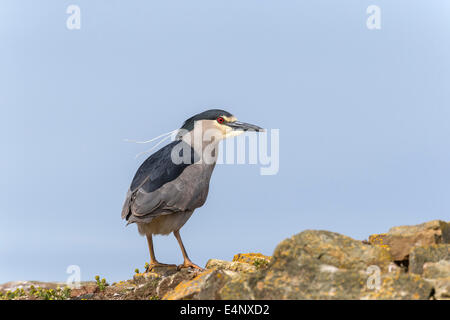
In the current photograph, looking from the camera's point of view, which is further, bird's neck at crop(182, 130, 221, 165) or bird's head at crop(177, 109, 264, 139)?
bird's head at crop(177, 109, 264, 139)

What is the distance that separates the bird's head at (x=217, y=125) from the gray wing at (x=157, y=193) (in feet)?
2.67

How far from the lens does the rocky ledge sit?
19.4 ft

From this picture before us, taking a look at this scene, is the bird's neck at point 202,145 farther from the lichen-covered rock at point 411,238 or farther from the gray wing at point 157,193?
the lichen-covered rock at point 411,238

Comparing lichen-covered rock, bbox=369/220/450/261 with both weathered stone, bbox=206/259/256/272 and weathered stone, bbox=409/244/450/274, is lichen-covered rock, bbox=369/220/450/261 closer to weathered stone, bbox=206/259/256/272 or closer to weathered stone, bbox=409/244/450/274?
weathered stone, bbox=409/244/450/274

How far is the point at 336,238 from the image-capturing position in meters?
6.93

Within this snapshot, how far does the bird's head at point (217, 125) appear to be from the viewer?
1089 cm

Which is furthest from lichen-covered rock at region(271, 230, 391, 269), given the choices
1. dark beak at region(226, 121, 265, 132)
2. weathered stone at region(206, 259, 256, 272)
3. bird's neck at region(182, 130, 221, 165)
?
dark beak at region(226, 121, 265, 132)

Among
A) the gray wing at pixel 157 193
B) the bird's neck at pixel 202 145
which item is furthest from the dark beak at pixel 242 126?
the gray wing at pixel 157 193

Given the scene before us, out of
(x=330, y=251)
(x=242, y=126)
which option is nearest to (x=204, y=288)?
(x=330, y=251)

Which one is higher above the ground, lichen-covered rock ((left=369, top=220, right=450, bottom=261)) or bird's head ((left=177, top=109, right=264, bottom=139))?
bird's head ((left=177, top=109, right=264, bottom=139))

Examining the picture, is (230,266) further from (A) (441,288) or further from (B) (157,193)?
(A) (441,288)
